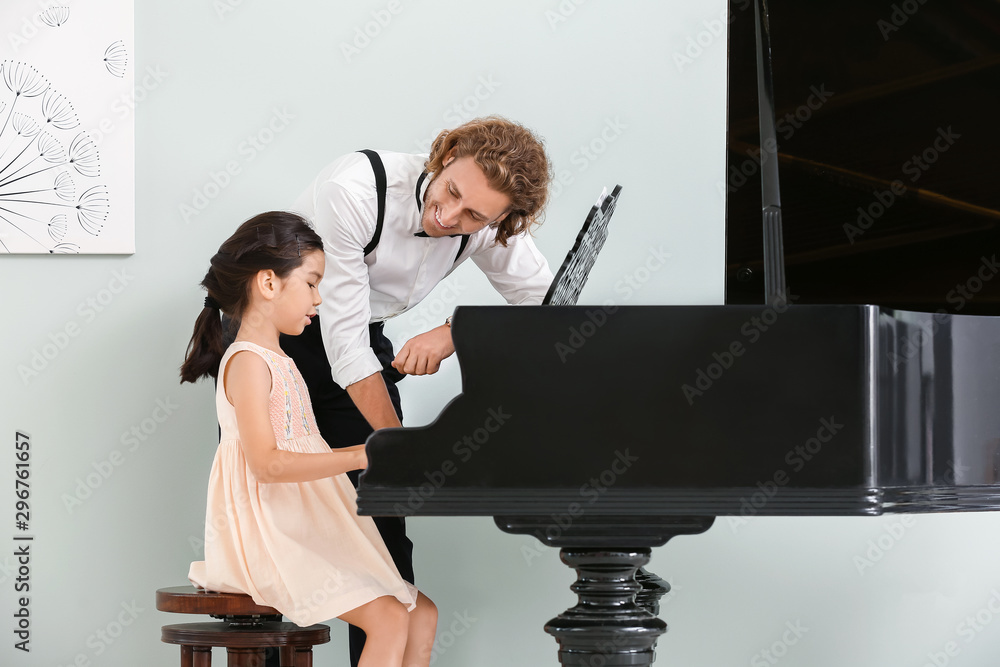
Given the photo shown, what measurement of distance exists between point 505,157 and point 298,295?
47 centimetres

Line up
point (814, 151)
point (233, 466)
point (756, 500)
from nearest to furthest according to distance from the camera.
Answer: point (756, 500) < point (233, 466) < point (814, 151)

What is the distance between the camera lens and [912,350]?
49.8 inches

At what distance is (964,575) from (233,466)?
74.8 inches

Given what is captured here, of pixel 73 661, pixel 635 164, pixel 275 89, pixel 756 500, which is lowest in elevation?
pixel 73 661

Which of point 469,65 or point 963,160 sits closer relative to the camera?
point 963,160

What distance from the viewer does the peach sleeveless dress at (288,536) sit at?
154 centimetres

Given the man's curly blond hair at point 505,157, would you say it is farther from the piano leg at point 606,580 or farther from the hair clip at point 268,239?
the piano leg at point 606,580

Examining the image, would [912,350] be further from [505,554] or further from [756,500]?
[505,554]

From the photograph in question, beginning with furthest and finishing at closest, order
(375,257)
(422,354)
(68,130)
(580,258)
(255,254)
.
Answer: (68,130) < (375,257) < (255,254) < (422,354) < (580,258)

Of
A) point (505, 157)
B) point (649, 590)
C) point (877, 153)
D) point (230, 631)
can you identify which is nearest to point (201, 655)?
point (230, 631)

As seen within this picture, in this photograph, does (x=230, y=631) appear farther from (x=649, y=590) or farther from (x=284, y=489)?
(x=649, y=590)

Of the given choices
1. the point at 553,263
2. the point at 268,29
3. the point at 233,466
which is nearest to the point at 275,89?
the point at 268,29

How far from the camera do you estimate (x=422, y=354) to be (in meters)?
1.55

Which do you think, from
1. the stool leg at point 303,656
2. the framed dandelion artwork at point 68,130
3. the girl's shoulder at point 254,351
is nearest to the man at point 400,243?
the girl's shoulder at point 254,351
